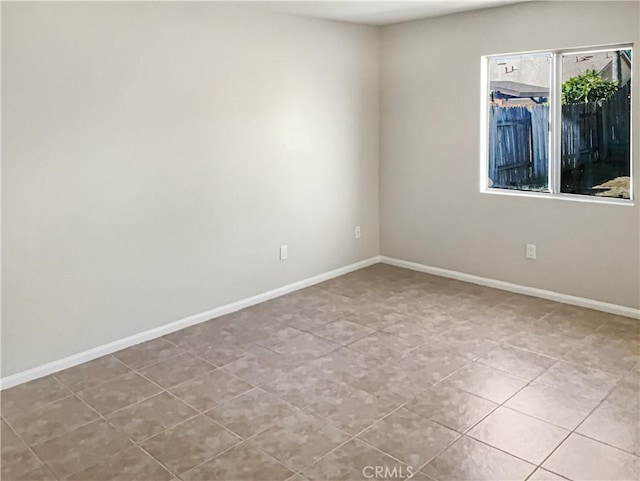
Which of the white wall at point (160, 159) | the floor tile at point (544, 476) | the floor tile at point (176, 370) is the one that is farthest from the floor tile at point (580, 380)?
the white wall at point (160, 159)

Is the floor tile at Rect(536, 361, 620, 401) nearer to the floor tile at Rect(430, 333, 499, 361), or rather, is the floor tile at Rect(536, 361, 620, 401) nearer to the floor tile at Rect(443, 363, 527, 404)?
the floor tile at Rect(443, 363, 527, 404)

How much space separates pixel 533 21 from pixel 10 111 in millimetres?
3612

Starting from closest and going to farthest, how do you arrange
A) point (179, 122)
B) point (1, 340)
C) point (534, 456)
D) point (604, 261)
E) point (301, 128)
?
point (534, 456), point (1, 340), point (179, 122), point (604, 261), point (301, 128)

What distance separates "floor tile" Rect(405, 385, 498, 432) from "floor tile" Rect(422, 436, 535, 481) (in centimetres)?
18

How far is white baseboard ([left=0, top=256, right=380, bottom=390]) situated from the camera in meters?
3.44

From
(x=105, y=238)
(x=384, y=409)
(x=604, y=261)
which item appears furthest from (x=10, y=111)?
(x=604, y=261)

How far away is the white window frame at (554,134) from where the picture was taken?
167 inches

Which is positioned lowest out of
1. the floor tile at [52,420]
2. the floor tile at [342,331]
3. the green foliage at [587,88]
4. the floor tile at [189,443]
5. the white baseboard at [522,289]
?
the floor tile at [189,443]

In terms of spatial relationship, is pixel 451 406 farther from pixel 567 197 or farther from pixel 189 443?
pixel 567 197

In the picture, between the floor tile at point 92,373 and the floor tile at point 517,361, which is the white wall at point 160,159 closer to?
the floor tile at point 92,373

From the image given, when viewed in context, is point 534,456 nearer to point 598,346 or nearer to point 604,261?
point 598,346

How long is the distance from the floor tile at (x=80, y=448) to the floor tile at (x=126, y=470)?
5 cm

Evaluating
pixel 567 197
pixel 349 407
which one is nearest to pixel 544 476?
pixel 349 407

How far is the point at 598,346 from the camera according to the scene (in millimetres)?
3777
